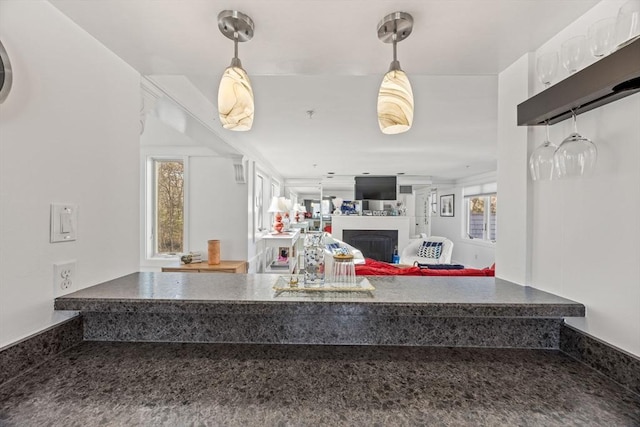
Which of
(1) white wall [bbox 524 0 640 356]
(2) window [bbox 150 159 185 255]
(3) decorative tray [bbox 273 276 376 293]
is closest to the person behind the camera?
(1) white wall [bbox 524 0 640 356]

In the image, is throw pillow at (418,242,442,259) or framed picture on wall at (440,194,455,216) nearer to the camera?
throw pillow at (418,242,442,259)

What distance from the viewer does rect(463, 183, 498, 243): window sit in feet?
21.3

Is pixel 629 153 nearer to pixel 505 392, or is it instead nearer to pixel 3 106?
pixel 505 392

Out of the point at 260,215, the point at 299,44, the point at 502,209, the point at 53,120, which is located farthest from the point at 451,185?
the point at 53,120

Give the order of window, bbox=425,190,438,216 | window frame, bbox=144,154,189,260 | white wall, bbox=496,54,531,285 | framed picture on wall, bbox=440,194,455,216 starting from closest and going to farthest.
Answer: white wall, bbox=496,54,531,285 → window frame, bbox=144,154,189,260 → framed picture on wall, bbox=440,194,455,216 → window, bbox=425,190,438,216

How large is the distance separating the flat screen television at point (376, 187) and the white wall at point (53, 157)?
6.11 metres

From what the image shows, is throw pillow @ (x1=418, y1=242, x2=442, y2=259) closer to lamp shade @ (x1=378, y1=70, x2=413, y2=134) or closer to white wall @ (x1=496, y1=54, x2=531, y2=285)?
white wall @ (x1=496, y1=54, x2=531, y2=285)

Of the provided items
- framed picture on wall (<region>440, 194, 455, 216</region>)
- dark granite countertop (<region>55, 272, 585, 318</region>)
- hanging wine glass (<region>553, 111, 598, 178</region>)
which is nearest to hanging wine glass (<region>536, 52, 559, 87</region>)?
hanging wine glass (<region>553, 111, 598, 178</region>)

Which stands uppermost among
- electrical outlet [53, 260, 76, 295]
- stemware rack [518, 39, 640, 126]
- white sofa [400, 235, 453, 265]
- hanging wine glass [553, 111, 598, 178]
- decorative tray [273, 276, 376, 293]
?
stemware rack [518, 39, 640, 126]

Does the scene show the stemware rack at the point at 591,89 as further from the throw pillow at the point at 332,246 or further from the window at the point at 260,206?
the window at the point at 260,206

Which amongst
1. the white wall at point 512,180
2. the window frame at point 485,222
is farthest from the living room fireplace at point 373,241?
the white wall at point 512,180

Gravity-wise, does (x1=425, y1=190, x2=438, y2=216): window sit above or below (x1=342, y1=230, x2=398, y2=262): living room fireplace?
above

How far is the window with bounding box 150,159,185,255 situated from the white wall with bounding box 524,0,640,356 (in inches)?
161

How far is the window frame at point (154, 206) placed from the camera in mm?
3980
